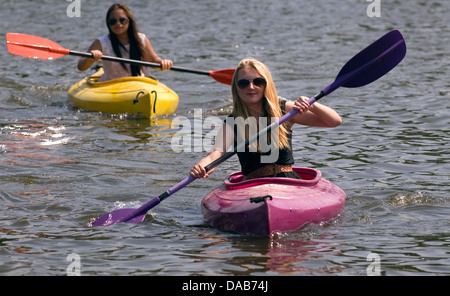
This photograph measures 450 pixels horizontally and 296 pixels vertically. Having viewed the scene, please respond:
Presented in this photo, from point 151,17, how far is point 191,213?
1307cm

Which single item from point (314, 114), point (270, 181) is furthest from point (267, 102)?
point (270, 181)

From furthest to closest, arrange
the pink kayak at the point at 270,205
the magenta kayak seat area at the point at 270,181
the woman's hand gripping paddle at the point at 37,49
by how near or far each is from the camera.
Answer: the woman's hand gripping paddle at the point at 37,49, the magenta kayak seat area at the point at 270,181, the pink kayak at the point at 270,205

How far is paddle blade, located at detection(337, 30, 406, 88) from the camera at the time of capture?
587 cm

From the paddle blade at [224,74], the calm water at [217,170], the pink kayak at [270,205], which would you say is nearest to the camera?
the calm water at [217,170]

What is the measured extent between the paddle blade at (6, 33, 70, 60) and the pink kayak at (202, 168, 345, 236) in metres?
4.19

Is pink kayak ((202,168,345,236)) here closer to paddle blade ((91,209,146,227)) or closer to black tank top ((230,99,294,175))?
black tank top ((230,99,294,175))

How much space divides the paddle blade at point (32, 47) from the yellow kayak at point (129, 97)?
85cm

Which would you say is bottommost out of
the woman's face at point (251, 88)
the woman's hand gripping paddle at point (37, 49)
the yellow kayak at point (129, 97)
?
the yellow kayak at point (129, 97)

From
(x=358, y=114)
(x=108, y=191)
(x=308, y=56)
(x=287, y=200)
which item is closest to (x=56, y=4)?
(x=308, y=56)

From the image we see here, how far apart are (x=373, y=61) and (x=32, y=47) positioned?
462 cm

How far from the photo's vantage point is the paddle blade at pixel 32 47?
8.93 meters

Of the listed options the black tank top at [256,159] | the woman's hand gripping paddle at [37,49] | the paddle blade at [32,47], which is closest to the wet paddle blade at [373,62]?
the black tank top at [256,159]

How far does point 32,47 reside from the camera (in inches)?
356

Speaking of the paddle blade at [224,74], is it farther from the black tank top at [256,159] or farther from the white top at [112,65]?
the black tank top at [256,159]
